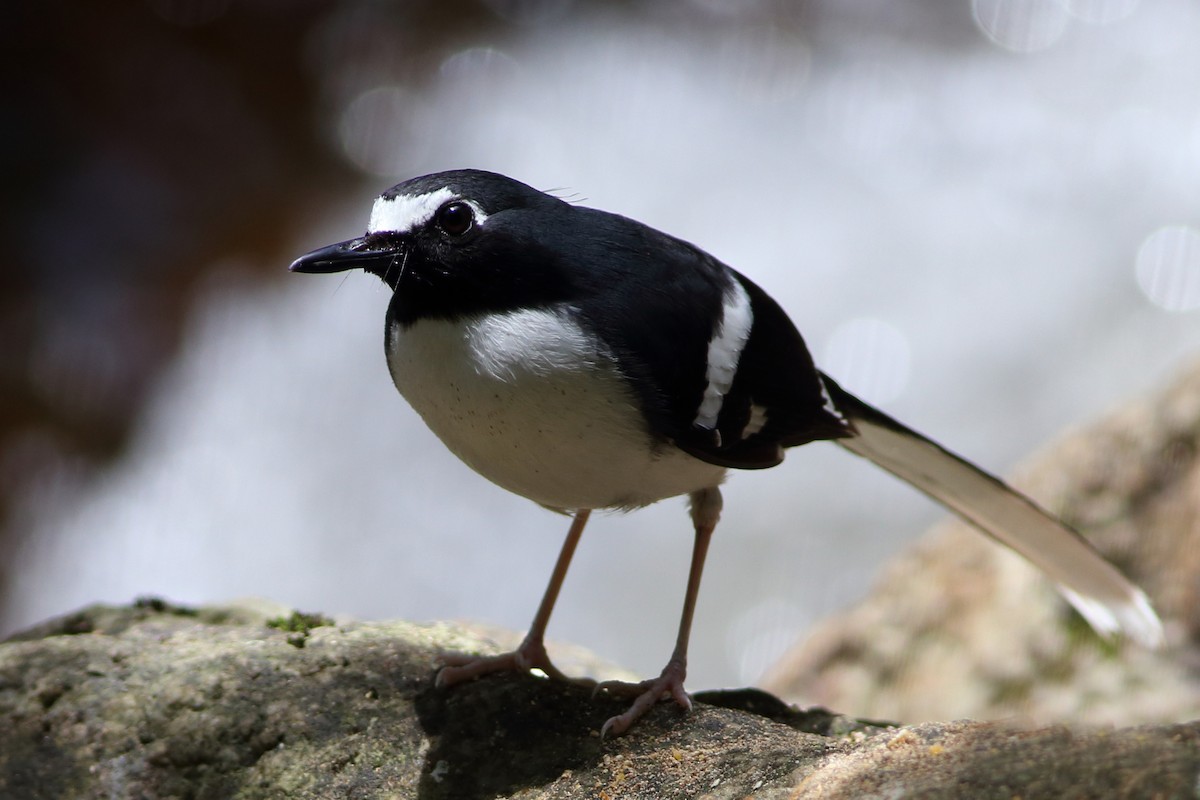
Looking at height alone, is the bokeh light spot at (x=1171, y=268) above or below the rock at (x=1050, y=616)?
above

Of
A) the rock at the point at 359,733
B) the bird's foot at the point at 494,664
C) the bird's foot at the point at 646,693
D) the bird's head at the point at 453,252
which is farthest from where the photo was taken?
the bird's foot at the point at 494,664

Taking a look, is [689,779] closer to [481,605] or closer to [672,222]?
[481,605]

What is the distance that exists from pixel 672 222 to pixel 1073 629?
255 inches

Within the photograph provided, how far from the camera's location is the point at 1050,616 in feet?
17.6

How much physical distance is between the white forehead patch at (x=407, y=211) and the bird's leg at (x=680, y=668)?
1.31 m

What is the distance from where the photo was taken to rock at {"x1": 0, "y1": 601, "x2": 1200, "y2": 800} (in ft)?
9.32

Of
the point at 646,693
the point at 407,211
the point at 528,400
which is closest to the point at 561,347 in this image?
the point at 528,400

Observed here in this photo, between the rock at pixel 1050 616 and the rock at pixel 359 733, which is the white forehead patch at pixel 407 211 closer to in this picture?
the rock at pixel 359 733

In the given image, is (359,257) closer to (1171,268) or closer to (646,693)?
(646,693)

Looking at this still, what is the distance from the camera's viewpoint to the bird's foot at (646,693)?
3148mm

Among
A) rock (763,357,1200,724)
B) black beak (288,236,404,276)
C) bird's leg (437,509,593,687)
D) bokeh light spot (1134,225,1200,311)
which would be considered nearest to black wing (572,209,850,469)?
black beak (288,236,404,276)

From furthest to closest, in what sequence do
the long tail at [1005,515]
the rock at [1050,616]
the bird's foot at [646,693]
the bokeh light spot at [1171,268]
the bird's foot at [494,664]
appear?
1. the bokeh light spot at [1171,268]
2. the rock at [1050,616]
3. the long tail at [1005,515]
4. the bird's foot at [494,664]
5. the bird's foot at [646,693]

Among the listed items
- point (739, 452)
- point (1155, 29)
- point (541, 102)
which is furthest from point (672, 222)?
point (739, 452)

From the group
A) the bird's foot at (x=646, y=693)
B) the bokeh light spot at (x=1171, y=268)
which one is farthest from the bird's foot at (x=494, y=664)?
the bokeh light spot at (x=1171, y=268)
